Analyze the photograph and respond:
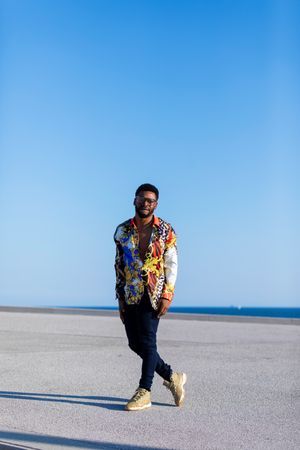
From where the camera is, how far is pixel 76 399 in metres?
6.43

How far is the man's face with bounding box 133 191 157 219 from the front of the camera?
19.5ft

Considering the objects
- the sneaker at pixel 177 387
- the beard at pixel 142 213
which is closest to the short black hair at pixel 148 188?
the beard at pixel 142 213

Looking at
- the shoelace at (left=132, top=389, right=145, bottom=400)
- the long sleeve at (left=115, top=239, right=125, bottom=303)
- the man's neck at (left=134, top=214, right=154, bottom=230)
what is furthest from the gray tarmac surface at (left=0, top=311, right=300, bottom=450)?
the man's neck at (left=134, top=214, right=154, bottom=230)

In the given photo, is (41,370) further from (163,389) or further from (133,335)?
(133,335)

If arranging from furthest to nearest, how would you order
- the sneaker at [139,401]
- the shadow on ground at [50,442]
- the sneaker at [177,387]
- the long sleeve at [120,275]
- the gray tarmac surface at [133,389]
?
1. the sneaker at [177,387]
2. the long sleeve at [120,275]
3. the sneaker at [139,401]
4. the gray tarmac surface at [133,389]
5. the shadow on ground at [50,442]

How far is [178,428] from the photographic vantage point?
17.4 ft

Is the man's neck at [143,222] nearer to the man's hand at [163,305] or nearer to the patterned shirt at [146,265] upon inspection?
the patterned shirt at [146,265]

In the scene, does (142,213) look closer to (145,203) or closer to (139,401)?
(145,203)

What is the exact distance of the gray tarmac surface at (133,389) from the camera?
4.97 metres

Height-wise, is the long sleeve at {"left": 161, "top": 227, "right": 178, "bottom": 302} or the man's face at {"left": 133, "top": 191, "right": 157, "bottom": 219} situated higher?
the man's face at {"left": 133, "top": 191, "right": 157, "bottom": 219}

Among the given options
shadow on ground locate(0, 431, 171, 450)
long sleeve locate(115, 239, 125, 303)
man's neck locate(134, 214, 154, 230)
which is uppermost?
man's neck locate(134, 214, 154, 230)

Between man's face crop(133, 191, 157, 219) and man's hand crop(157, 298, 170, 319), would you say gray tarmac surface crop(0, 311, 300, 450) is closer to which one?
man's hand crop(157, 298, 170, 319)

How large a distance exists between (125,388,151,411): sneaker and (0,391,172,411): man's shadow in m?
0.17

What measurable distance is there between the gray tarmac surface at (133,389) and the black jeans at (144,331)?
1.13 feet
